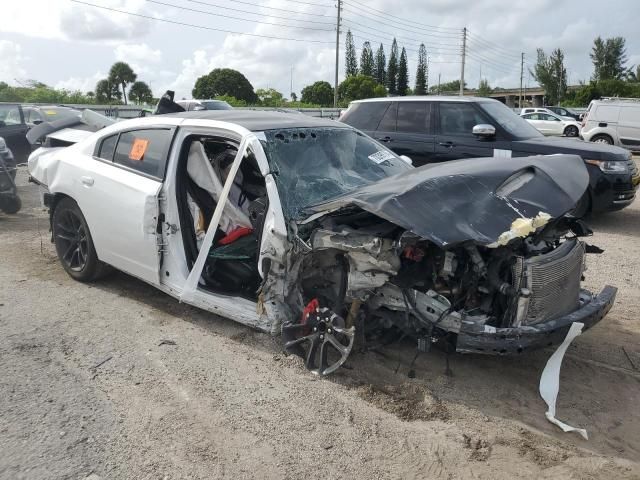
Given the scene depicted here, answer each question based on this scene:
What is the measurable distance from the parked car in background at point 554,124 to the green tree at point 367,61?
58.5 metres

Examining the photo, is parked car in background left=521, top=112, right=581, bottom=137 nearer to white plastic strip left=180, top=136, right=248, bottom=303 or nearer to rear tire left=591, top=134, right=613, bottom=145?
rear tire left=591, top=134, right=613, bottom=145

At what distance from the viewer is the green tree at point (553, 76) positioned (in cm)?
6862

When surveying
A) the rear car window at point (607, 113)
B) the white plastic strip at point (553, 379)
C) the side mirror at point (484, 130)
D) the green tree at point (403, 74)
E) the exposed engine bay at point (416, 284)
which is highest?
the green tree at point (403, 74)

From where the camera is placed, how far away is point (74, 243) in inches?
213

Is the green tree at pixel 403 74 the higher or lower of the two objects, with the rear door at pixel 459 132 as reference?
higher

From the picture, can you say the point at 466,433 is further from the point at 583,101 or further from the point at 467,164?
the point at 583,101

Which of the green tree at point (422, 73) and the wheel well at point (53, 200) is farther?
the green tree at point (422, 73)

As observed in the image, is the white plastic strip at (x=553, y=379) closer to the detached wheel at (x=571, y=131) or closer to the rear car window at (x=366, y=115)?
Result: the rear car window at (x=366, y=115)

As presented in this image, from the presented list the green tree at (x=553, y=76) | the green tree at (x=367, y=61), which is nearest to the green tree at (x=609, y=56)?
the green tree at (x=553, y=76)

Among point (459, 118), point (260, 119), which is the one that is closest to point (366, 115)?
point (459, 118)

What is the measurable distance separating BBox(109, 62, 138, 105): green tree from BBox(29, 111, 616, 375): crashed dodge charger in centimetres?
4768

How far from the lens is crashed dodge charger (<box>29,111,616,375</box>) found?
11.0ft

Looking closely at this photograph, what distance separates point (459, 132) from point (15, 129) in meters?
11.2

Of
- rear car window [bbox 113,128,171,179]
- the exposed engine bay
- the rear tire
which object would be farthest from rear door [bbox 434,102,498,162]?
the rear tire
